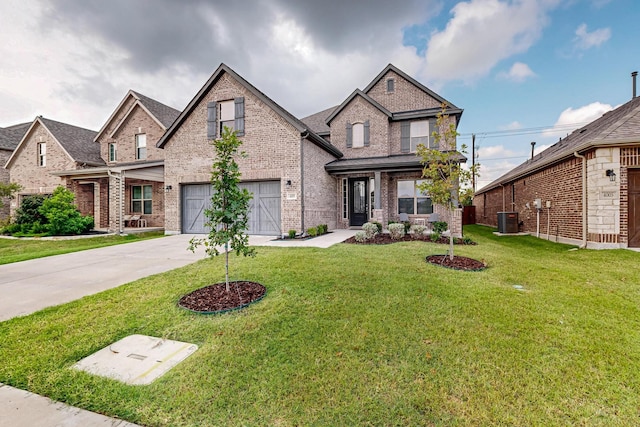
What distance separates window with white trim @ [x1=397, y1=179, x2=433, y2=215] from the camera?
43.3ft

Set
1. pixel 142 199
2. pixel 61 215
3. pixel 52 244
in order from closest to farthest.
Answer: pixel 52 244, pixel 61 215, pixel 142 199

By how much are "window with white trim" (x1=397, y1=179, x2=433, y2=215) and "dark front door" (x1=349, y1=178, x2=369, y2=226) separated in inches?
67.1

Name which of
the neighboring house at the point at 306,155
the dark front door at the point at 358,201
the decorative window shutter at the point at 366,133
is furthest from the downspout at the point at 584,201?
the decorative window shutter at the point at 366,133

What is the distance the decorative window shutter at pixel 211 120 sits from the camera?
11961mm

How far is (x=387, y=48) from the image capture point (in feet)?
46.8

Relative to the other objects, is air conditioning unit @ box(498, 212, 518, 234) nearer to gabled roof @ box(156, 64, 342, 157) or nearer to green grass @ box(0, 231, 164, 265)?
gabled roof @ box(156, 64, 342, 157)

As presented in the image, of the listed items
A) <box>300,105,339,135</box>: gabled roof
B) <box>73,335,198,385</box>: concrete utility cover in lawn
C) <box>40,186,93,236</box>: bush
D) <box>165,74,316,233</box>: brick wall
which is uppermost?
<box>300,105,339,135</box>: gabled roof

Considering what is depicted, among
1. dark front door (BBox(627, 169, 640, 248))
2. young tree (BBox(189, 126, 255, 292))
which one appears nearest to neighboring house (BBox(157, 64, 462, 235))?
dark front door (BBox(627, 169, 640, 248))

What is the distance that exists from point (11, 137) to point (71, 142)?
813 centimetres

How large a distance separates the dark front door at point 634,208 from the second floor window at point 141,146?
2230cm

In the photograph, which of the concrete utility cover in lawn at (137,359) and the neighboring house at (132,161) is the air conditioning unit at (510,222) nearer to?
the concrete utility cover in lawn at (137,359)

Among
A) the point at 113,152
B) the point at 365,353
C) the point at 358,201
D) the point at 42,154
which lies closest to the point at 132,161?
the point at 113,152

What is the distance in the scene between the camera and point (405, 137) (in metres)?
14.0

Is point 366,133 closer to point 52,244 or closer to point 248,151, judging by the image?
point 248,151
